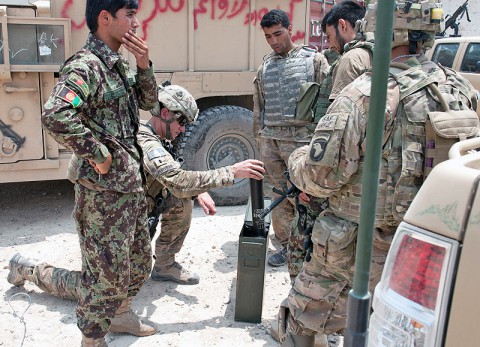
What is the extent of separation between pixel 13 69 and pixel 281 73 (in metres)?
2.10

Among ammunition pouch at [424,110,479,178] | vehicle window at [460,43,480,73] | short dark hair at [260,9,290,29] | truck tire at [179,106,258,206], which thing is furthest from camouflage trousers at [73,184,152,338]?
vehicle window at [460,43,480,73]

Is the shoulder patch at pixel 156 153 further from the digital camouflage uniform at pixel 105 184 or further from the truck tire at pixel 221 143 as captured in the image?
the truck tire at pixel 221 143

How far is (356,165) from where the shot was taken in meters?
2.13

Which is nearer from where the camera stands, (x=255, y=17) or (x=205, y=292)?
(x=205, y=292)

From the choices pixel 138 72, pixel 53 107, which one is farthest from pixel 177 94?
pixel 53 107

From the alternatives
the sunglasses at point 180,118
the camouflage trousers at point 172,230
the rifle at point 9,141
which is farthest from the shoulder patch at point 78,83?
the rifle at point 9,141

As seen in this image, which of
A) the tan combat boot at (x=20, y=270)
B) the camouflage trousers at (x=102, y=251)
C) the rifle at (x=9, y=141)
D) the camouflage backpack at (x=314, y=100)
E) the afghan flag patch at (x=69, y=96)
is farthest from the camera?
the rifle at (x=9, y=141)

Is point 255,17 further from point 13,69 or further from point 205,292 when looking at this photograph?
point 205,292

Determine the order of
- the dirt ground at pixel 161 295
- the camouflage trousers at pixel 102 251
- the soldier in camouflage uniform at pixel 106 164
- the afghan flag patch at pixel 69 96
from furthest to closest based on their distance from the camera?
the dirt ground at pixel 161 295 < the camouflage trousers at pixel 102 251 < the soldier in camouflage uniform at pixel 106 164 < the afghan flag patch at pixel 69 96

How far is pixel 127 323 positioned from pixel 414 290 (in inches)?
88.5

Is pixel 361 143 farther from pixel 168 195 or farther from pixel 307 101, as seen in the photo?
pixel 168 195

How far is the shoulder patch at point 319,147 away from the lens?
2.12 metres

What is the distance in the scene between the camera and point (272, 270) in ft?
13.4

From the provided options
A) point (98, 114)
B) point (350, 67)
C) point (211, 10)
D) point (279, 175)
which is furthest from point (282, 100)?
point (98, 114)
